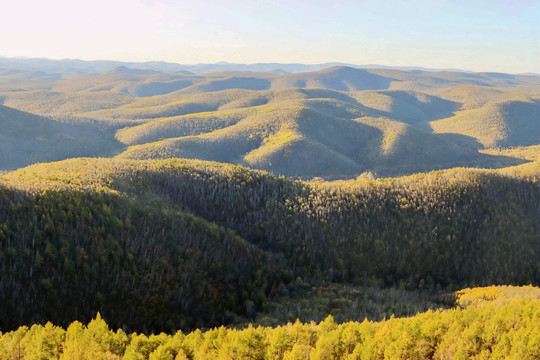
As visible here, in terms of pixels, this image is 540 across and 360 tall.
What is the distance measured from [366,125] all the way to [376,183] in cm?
13328

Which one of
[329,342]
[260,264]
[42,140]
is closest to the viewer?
[329,342]

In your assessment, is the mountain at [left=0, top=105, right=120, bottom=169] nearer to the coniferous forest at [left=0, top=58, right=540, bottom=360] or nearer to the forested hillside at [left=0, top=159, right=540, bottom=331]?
the forested hillside at [left=0, top=159, right=540, bottom=331]

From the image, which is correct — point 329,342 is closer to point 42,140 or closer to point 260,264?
point 260,264

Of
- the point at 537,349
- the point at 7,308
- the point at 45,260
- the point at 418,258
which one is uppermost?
the point at 537,349

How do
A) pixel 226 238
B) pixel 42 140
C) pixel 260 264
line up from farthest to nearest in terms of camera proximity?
pixel 42 140, pixel 226 238, pixel 260 264

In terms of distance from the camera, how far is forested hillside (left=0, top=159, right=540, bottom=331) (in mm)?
18750

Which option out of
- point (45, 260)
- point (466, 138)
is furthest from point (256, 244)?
point (466, 138)

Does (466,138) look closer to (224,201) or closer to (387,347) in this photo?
(224,201)

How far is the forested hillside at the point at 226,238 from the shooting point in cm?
1875

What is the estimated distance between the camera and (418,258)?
108ft

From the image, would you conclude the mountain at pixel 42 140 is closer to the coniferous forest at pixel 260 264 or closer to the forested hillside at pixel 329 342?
the coniferous forest at pixel 260 264

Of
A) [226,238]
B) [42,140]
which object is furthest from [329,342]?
[42,140]

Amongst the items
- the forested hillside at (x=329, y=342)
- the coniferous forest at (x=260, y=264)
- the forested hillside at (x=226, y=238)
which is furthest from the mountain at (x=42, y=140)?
the forested hillside at (x=329, y=342)

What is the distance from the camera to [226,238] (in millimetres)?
27344
